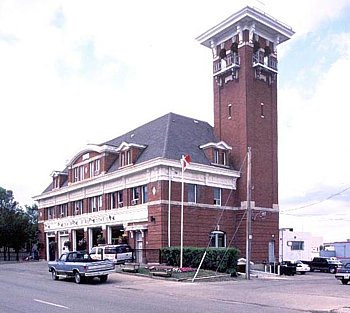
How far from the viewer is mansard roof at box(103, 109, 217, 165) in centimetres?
4544

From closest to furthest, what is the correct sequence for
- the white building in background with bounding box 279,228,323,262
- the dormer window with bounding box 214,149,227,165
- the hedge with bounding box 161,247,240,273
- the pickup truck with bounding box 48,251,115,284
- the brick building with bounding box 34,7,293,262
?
1. the pickup truck with bounding box 48,251,115,284
2. the hedge with bounding box 161,247,240,273
3. the brick building with bounding box 34,7,293,262
4. the dormer window with bounding box 214,149,227,165
5. the white building in background with bounding box 279,228,323,262

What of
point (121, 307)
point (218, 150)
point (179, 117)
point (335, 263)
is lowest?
point (335, 263)

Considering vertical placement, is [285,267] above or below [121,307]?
below

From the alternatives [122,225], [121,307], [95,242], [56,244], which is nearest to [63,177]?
[56,244]

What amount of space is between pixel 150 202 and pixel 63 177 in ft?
72.6

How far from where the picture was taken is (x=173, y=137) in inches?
1873

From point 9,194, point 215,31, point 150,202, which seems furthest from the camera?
point 9,194

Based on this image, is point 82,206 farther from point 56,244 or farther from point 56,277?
point 56,277

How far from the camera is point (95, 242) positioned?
174 feet

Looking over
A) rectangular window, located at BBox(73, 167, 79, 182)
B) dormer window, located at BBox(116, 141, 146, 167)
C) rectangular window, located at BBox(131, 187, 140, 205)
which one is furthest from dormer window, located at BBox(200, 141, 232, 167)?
rectangular window, located at BBox(73, 167, 79, 182)

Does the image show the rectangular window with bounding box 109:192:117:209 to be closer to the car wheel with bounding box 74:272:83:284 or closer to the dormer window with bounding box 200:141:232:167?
the dormer window with bounding box 200:141:232:167

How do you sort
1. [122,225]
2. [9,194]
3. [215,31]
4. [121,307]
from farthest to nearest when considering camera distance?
[9,194], [215,31], [122,225], [121,307]

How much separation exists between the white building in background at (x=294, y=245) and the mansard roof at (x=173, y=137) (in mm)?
13175

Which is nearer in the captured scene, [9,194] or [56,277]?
[56,277]
